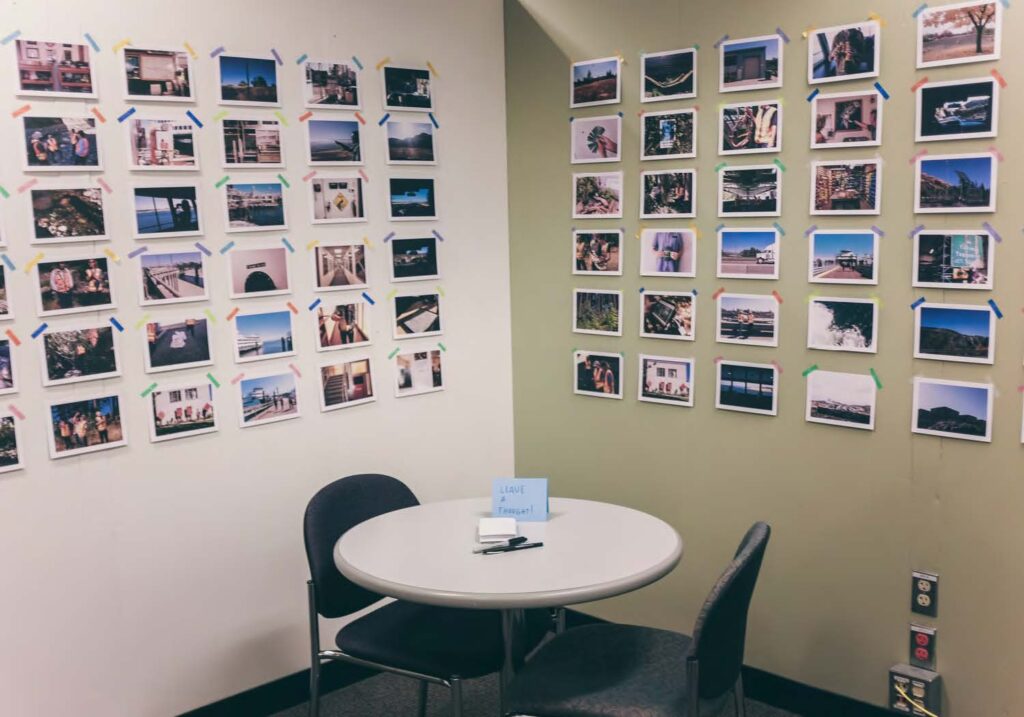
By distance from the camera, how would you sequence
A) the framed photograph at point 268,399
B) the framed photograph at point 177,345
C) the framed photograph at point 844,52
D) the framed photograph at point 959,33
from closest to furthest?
the framed photograph at point 959,33
the framed photograph at point 844,52
the framed photograph at point 177,345
the framed photograph at point 268,399

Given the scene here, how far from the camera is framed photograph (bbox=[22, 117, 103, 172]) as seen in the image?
2639 mm

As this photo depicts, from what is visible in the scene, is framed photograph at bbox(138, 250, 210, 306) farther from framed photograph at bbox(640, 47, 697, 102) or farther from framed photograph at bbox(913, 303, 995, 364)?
framed photograph at bbox(913, 303, 995, 364)

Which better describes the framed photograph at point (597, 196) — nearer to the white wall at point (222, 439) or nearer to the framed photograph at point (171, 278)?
the white wall at point (222, 439)

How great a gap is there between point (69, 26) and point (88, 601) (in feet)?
5.34

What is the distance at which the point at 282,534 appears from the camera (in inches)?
128

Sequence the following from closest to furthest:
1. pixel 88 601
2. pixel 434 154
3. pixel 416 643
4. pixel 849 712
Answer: pixel 416 643, pixel 88 601, pixel 849 712, pixel 434 154

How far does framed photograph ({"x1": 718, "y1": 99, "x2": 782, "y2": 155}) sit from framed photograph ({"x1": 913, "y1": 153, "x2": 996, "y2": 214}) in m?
0.45

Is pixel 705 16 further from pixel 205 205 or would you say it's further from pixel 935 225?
pixel 205 205

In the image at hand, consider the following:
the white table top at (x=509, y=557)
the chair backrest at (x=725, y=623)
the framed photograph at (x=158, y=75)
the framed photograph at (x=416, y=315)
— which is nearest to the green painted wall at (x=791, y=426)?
the framed photograph at (x=416, y=315)

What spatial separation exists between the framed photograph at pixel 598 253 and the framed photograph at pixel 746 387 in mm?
533

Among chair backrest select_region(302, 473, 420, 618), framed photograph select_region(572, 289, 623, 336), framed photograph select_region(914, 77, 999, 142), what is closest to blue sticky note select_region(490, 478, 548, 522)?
chair backrest select_region(302, 473, 420, 618)

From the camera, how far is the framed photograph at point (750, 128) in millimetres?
3018

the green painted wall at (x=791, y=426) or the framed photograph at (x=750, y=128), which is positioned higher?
the framed photograph at (x=750, y=128)

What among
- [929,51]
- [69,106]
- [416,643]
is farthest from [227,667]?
[929,51]
